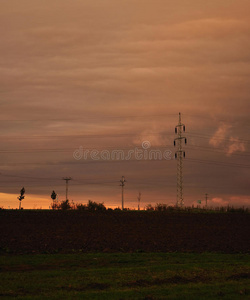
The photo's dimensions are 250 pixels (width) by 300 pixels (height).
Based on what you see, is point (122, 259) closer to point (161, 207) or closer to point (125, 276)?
point (125, 276)

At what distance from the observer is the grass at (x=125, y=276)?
16172 mm

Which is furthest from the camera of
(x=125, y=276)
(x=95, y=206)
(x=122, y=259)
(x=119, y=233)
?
(x=95, y=206)

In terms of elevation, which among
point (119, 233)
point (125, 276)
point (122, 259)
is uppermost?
point (119, 233)

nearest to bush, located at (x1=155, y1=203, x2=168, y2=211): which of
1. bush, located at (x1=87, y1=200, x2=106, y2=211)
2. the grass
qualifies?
bush, located at (x1=87, y1=200, x2=106, y2=211)

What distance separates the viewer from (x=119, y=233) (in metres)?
37.6

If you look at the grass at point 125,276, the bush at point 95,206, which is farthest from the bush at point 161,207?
the grass at point 125,276

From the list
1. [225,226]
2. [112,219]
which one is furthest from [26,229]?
[225,226]

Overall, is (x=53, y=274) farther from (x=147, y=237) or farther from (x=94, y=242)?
(x=147, y=237)

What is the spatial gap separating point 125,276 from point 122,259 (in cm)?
573

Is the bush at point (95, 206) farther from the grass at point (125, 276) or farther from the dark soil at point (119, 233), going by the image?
the grass at point (125, 276)

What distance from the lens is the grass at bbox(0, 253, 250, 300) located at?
16.2 m

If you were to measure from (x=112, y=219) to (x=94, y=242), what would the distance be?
18.3 meters

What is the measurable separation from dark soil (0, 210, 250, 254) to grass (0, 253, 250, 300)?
337 cm

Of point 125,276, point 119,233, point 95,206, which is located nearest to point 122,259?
point 125,276
